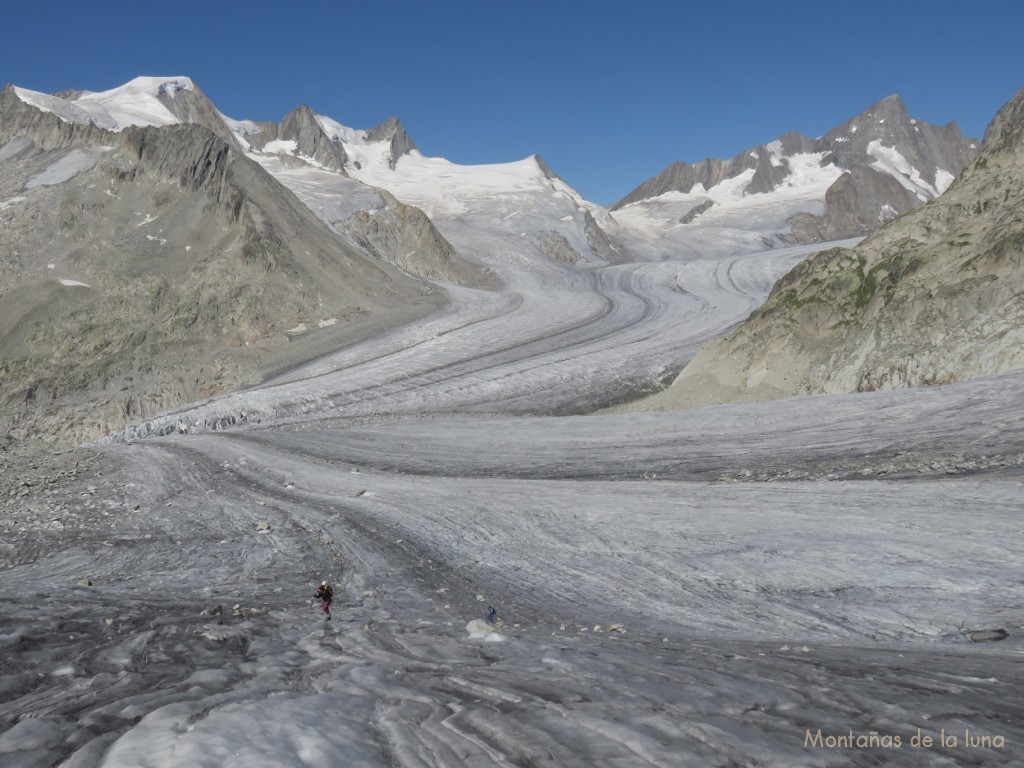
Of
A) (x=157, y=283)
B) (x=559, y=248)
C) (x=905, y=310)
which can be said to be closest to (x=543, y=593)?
(x=905, y=310)

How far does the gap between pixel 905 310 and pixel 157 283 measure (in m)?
34.6

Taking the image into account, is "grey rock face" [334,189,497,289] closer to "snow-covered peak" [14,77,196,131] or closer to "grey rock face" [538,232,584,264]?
"grey rock face" [538,232,584,264]

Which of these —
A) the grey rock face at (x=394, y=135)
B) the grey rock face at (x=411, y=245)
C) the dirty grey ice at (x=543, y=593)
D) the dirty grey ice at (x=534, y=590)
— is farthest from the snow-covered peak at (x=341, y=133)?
the dirty grey ice at (x=543, y=593)

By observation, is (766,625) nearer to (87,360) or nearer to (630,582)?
→ (630,582)

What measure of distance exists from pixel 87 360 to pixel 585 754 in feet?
118

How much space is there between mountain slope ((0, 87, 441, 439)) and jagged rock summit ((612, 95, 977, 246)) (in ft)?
194

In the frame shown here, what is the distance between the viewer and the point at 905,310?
20.1m

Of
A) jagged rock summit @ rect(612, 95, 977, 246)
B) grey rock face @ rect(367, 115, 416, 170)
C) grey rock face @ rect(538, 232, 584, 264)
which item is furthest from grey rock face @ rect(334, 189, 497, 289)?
grey rock face @ rect(367, 115, 416, 170)

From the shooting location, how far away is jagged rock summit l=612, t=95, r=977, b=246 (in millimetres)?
92375

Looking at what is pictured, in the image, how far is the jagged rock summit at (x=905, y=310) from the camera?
1816 centimetres

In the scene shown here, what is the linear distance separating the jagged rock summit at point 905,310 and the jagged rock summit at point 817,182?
210 feet

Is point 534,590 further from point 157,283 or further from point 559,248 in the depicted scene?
point 559,248

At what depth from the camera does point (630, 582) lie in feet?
32.0

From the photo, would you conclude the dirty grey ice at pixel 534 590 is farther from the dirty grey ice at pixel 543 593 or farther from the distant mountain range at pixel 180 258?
the distant mountain range at pixel 180 258
